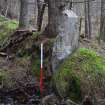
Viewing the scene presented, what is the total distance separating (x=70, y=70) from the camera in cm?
708

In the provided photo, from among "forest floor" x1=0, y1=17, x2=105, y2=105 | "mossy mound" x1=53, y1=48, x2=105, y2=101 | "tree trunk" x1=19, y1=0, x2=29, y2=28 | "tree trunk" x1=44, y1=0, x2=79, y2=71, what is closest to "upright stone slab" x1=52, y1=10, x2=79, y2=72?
"tree trunk" x1=44, y1=0, x2=79, y2=71

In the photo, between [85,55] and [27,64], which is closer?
[85,55]

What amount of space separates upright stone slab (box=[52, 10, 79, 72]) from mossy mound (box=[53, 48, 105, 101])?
0.24 metres

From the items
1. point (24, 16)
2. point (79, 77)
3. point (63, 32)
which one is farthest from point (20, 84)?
point (24, 16)

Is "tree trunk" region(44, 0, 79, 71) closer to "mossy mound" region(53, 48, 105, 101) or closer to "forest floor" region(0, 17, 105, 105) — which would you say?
"mossy mound" region(53, 48, 105, 101)

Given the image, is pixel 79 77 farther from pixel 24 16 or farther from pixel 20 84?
pixel 24 16

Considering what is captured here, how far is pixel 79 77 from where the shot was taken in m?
6.88

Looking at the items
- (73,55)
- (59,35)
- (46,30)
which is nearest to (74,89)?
(73,55)

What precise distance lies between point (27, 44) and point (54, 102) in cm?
236

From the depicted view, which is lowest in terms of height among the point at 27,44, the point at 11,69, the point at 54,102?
the point at 54,102

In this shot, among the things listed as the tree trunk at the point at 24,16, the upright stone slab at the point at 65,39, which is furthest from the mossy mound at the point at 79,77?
the tree trunk at the point at 24,16

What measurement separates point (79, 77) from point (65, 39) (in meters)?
1.15

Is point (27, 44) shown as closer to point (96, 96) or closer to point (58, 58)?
point (58, 58)

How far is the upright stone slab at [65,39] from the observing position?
756 centimetres
